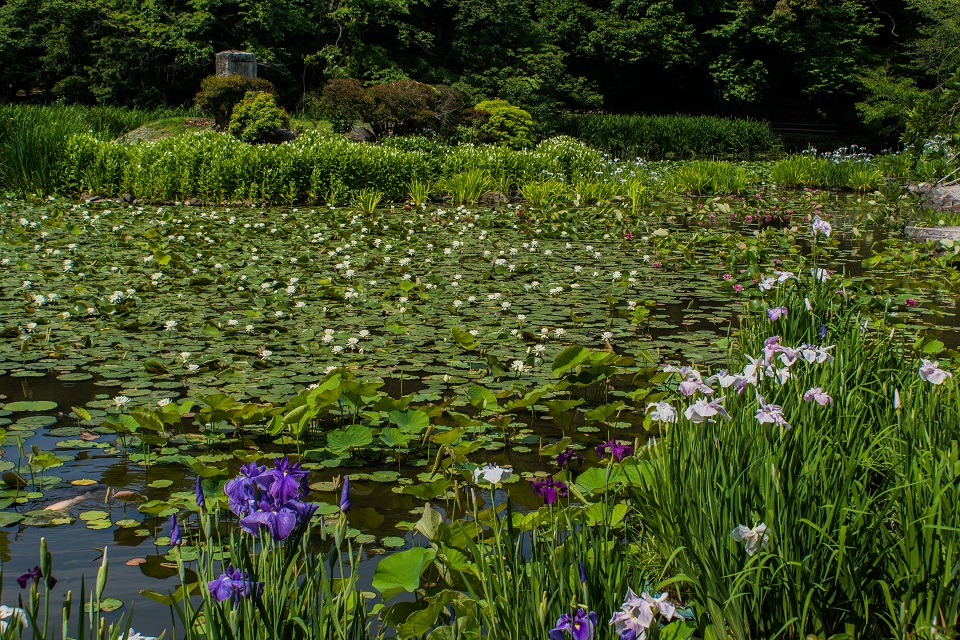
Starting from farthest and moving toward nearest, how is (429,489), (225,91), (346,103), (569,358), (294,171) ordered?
1. (346,103)
2. (225,91)
3. (294,171)
4. (569,358)
5. (429,489)

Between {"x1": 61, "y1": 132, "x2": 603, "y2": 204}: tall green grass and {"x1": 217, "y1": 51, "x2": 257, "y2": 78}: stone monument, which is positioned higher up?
{"x1": 217, "y1": 51, "x2": 257, "y2": 78}: stone monument

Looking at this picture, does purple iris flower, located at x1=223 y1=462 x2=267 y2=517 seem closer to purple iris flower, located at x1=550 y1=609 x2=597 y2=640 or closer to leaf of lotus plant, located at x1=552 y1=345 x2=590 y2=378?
purple iris flower, located at x1=550 y1=609 x2=597 y2=640

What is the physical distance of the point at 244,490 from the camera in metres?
1.34

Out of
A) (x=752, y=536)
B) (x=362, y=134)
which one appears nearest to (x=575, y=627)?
(x=752, y=536)

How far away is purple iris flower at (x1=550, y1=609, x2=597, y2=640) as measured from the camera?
1.23 metres

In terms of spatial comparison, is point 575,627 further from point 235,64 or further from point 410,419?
point 235,64

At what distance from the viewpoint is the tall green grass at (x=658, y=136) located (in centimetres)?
2105

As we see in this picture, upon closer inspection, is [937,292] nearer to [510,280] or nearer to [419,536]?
[510,280]

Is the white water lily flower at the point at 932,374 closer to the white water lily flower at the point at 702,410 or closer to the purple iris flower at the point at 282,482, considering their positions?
the white water lily flower at the point at 702,410

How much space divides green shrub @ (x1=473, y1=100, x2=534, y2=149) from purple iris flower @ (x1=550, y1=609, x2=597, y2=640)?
14884 millimetres

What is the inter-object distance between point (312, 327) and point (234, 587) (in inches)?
128

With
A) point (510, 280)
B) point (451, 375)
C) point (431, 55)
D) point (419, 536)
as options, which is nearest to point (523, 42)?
point (431, 55)

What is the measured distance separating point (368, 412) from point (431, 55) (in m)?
20.2

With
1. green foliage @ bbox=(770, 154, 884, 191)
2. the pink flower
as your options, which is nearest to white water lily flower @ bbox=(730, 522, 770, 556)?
the pink flower
